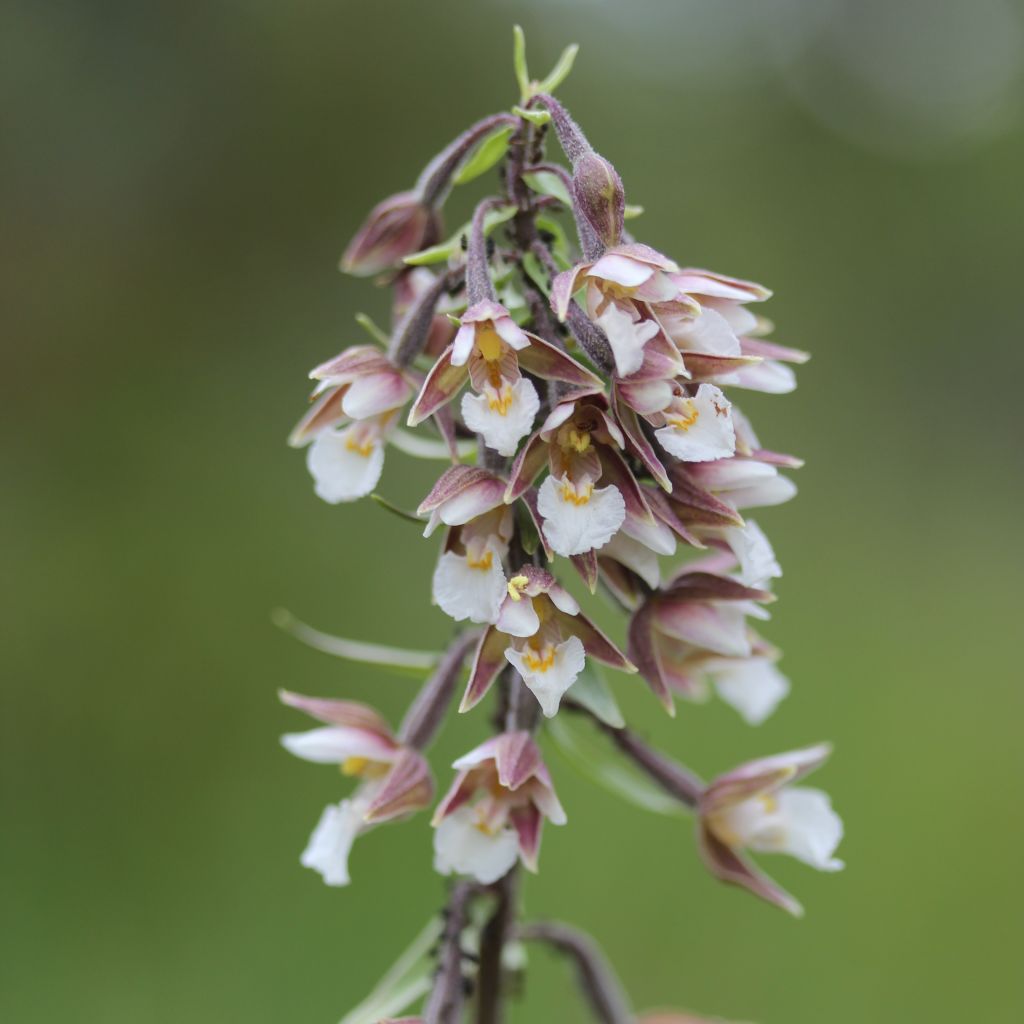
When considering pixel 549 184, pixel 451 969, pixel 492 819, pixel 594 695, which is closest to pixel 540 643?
pixel 594 695

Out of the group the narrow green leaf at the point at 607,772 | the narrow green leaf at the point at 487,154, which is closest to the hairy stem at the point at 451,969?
the narrow green leaf at the point at 607,772

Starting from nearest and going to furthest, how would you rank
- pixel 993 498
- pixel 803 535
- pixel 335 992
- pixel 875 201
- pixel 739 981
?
pixel 335 992 → pixel 739 981 → pixel 803 535 → pixel 993 498 → pixel 875 201

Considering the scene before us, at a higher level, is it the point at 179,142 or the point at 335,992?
the point at 179,142

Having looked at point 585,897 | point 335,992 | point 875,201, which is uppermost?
point 875,201

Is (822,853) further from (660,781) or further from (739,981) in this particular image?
(739,981)

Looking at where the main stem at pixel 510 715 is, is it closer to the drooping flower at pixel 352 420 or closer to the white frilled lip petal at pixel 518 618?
the white frilled lip petal at pixel 518 618

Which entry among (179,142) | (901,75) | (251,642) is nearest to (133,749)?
(251,642)

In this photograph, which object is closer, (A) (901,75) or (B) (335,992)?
(B) (335,992)

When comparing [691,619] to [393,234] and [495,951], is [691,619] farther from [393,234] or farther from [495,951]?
[393,234]
